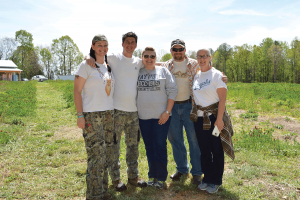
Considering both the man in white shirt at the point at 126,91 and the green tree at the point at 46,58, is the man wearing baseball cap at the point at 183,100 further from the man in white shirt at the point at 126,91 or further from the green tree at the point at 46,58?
the green tree at the point at 46,58

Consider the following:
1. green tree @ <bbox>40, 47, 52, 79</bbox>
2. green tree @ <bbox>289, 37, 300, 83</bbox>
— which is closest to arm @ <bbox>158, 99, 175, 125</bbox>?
green tree @ <bbox>289, 37, 300, 83</bbox>

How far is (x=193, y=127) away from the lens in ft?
12.8

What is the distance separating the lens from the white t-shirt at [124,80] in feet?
11.6

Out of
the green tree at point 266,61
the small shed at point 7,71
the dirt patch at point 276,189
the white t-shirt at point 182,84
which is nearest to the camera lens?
the dirt patch at point 276,189

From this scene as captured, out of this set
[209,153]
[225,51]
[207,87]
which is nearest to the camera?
[207,87]

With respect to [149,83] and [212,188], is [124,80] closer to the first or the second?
[149,83]

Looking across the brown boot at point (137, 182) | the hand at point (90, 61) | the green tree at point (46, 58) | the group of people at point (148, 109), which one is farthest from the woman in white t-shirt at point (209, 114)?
the green tree at point (46, 58)

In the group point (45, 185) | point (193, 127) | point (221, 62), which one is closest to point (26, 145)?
point (45, 185)

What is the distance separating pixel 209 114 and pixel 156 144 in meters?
1.04

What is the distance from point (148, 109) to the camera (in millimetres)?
3551

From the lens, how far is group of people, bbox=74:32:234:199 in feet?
10.4

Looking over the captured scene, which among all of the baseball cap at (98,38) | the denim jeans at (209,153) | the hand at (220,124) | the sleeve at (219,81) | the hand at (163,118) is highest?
the baseball cap at (98,38)

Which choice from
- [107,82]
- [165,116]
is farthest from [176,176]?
[107,82]

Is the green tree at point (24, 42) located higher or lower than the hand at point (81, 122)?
higher
